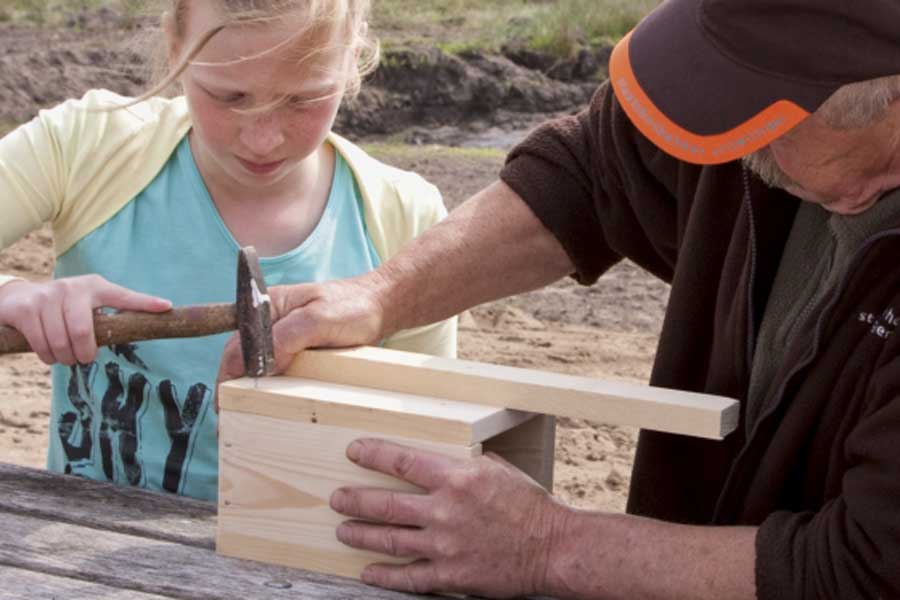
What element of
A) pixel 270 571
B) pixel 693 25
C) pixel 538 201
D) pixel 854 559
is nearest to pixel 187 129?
pixel 538 201

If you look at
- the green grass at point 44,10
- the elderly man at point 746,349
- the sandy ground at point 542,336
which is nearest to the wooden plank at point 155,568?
the elderly man at point 746,349

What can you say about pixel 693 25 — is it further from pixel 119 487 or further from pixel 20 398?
pixel 20 398

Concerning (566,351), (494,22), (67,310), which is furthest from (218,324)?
(494,22)

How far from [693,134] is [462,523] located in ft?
2.25

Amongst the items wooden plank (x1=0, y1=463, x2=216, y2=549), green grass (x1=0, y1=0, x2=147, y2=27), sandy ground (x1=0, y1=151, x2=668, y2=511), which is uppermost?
green grass (x1=0, y1=0, x2=147, y2=27)

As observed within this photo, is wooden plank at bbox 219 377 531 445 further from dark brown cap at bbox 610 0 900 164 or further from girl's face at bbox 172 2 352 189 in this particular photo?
girl's face at bbox 172 2 352 189

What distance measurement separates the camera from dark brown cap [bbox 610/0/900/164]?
6.63ft

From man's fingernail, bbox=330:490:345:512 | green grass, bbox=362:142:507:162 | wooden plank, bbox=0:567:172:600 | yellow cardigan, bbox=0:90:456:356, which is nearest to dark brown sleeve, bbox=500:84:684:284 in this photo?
yellow cardigan, bbox=0:90:456:356

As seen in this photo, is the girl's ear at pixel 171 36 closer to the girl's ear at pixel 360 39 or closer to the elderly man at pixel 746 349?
the girl's ear at pixel 360 39

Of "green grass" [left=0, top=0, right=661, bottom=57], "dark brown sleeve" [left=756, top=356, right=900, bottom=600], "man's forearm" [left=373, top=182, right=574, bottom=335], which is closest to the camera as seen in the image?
"dark brown sleeve" [left=756, top=356, right=900, bottom=600]

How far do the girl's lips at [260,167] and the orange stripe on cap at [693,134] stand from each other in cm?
88

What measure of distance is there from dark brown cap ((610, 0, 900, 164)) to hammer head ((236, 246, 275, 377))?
0.66 metres

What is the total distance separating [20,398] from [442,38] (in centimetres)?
917

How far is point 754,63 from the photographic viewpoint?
2.07 metres
